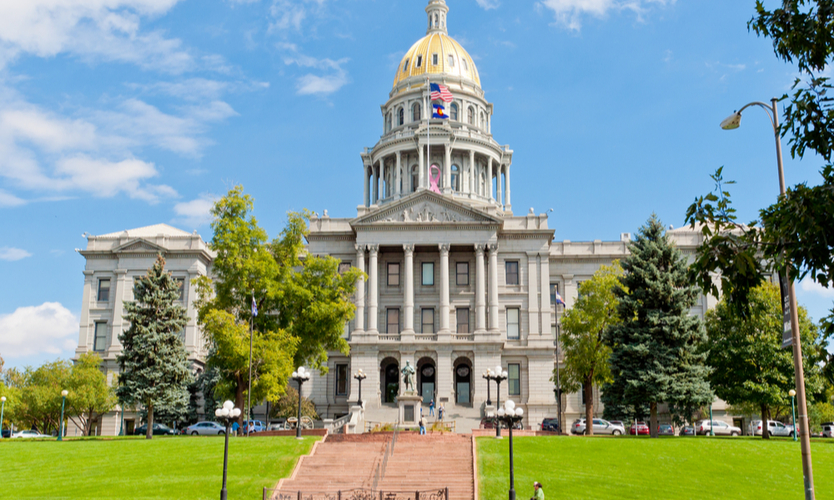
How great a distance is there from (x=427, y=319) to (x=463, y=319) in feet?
9.59

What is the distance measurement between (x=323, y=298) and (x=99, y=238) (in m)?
31.1

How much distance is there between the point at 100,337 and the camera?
219 feet

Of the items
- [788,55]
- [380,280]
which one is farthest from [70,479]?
[380,280]

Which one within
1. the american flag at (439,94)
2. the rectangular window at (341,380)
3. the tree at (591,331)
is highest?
the american flag at (439,94)

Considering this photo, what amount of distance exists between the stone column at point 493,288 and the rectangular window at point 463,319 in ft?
8.23

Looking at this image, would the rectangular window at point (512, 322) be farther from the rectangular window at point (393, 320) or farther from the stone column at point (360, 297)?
the stone column at point (360, 297)

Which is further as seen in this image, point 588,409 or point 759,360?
point 588,409

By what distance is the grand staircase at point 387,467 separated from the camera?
2804 cm

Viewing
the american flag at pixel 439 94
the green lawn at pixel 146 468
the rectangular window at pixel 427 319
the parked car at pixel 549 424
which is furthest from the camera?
the american flag at pixel 439 94

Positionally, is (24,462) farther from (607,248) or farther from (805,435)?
(607,248)

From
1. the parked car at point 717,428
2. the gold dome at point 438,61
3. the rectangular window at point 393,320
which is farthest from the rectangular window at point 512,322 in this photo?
the gold dome at point 438,61

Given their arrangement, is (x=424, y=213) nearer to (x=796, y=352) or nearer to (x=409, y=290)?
→ (x=409, y=290)

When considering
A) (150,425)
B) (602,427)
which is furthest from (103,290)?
(602,427)

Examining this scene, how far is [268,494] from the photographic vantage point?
26.5m
